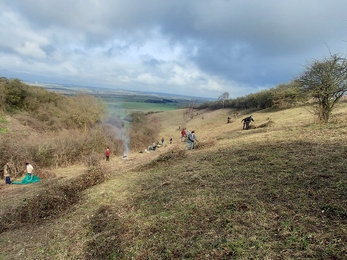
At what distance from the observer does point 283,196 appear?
15.0 ft

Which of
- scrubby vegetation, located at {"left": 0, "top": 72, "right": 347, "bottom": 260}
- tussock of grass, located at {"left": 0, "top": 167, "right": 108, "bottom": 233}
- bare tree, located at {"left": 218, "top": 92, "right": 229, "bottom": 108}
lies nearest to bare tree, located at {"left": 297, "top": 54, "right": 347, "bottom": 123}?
scrubby vegetation, located at {"left": 0, "top": 72, "right": 347, "bottom": 260}

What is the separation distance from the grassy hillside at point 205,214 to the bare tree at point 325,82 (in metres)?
5.75

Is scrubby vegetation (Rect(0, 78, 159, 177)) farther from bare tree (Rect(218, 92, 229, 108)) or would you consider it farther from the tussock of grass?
bare tree (Rect(218, 92, 229, 108))

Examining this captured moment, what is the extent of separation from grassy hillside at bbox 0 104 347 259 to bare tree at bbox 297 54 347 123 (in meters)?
5.75

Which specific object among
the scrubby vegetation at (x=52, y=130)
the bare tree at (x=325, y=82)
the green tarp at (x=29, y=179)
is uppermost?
the bare tree at (x=325, y=82)

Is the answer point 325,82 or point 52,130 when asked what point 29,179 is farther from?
point 325,82

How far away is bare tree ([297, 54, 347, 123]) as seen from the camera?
11523 mm

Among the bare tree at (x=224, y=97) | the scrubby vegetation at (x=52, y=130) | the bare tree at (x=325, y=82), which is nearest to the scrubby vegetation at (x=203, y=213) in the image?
the bare tree at (x=325, y=82)

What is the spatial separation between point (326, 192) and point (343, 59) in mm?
10439

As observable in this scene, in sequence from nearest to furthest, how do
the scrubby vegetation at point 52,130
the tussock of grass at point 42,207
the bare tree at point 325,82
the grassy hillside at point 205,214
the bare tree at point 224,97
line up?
1. the grassy hillside at point 205,214
2. the tussock of grass at point 42,207
3. the bare tree at point 325,82
4. the scrubby vegetation at point 52,130
5. the bare tree at point 224,97

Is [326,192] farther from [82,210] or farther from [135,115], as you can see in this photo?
[135,115]

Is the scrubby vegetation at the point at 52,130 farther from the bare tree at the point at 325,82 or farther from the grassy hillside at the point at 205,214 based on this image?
the bare tree at the point at 325,82

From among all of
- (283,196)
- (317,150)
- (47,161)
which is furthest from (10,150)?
(317,150)

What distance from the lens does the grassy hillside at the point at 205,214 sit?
328 centimetres
